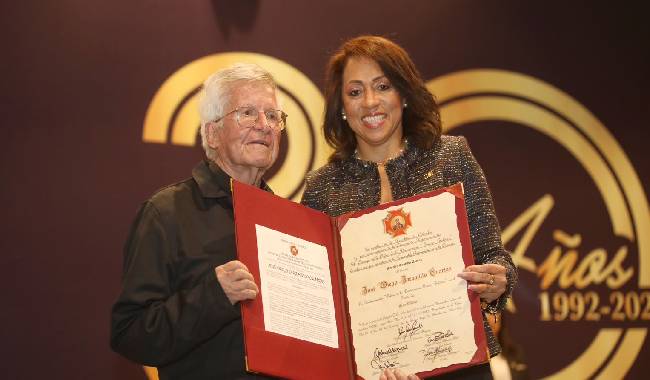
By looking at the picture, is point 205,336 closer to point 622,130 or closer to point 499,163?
point 499,163

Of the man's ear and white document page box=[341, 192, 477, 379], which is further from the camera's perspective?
the man's ear

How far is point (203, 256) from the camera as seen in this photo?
2.54m

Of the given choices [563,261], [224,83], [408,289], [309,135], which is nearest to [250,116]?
[224,83]

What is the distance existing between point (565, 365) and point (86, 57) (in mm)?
3015

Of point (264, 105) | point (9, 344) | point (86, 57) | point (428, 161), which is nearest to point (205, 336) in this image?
point (264, 105)

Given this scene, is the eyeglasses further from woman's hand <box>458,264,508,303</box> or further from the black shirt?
woman's hand <box>458,264,508,303</box>

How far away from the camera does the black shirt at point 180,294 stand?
7.88 ft

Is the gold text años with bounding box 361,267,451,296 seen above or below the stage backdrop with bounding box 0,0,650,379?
below
